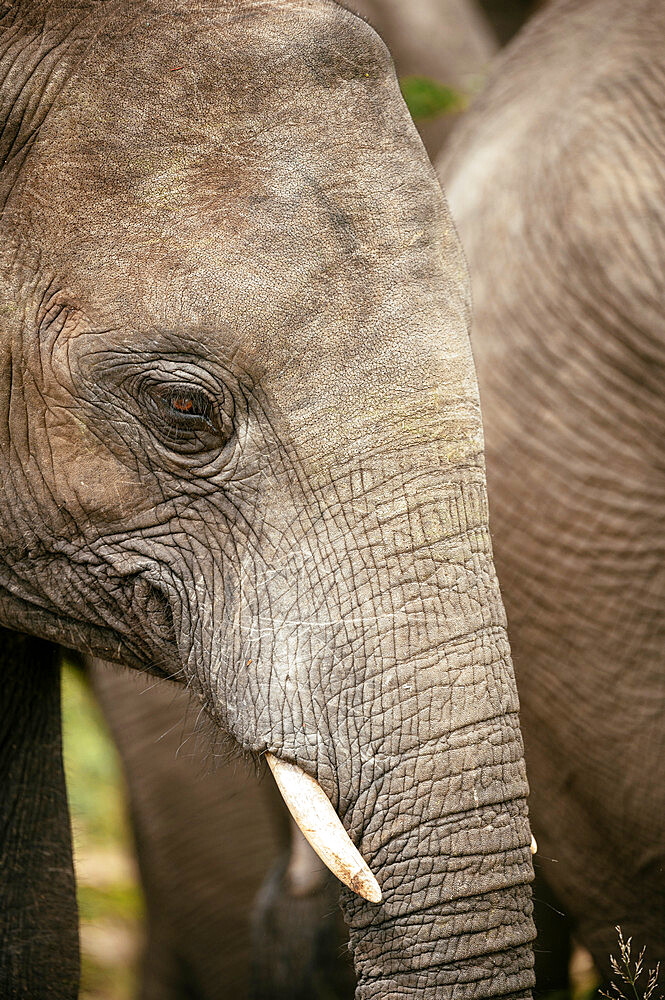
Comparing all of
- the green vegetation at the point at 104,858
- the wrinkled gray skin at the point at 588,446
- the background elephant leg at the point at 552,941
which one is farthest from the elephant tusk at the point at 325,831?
the background elephant leg at the point at 552,941

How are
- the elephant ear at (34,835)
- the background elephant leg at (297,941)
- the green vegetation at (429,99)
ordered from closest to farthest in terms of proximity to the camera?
1. the elephant ear at (34,835)
2. the background elephant leg at (297,941)
3. the green vegetation at (429,99)

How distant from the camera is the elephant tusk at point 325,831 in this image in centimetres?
191

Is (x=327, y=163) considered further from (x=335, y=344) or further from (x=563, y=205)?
(x=563, y=205)

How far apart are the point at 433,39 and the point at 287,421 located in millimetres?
3817

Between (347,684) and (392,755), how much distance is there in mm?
124

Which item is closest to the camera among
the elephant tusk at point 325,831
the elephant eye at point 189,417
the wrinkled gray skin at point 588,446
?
the elephant tusk at point 325,831

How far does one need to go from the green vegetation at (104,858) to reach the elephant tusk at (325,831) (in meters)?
2.07

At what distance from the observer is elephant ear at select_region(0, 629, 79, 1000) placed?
2699mm

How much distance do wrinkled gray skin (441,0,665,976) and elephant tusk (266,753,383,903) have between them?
4.67ft

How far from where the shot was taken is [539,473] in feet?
10.9

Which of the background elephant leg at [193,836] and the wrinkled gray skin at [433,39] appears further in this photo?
the wrinkled gray skin at [433,39]

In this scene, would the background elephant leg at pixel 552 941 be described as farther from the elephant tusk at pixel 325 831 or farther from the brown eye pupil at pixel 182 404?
the brown eye pupil at pixel 182 404

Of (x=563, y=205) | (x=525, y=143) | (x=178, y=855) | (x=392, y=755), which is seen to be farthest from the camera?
(x=178, y=855)

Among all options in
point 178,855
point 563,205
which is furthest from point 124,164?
point 178,855
